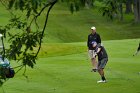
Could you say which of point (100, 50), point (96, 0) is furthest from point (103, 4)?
point (100, 50)

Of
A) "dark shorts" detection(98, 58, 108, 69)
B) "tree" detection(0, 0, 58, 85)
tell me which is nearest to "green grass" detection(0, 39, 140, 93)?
"dark shorts" detection(98, 58, 108, 69)

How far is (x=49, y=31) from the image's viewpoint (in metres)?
57.1

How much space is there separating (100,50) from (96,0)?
9204 millimetres

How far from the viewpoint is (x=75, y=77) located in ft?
71.0

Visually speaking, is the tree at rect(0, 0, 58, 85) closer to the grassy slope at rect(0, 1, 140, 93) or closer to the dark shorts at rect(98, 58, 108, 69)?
the grassy slope at rect(0, 1, 140, 93)

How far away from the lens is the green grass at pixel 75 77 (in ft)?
61.7

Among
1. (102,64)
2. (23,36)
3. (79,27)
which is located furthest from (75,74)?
(79,27)

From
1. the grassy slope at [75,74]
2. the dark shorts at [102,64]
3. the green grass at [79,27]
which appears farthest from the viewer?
the green grass at [79,27]

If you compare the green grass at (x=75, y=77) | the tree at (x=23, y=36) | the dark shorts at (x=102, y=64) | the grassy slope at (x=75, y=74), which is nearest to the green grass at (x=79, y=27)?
the grassy slope at (x=75, y=74)

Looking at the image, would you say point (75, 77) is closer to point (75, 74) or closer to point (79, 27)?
point (75, 74)

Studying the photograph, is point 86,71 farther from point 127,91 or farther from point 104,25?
point 104,25

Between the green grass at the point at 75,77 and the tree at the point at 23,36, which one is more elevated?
the tree at the point at 23,36

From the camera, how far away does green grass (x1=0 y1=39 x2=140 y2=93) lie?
1880 cm

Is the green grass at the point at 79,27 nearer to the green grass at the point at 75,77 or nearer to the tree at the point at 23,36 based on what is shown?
the green grass at the point at 75,77
